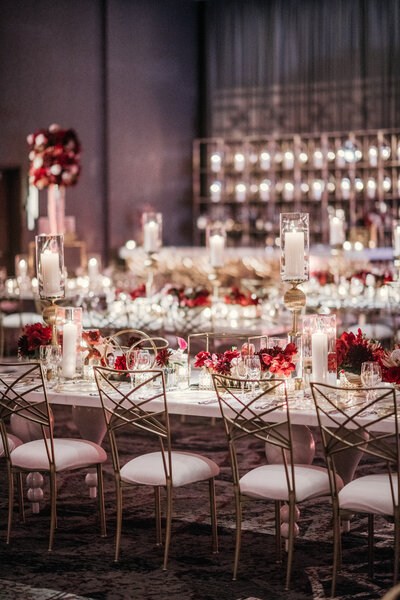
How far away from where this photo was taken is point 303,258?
4.30 meters

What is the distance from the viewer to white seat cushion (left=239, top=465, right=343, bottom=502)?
367cm

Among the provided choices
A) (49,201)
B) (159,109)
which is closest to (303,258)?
(49,201)

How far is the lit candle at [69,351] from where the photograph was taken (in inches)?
181

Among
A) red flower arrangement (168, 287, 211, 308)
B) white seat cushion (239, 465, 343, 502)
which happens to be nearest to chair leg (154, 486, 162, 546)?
white seat cushion (239, 465, 343, 502)

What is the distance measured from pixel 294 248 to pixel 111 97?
8.43m

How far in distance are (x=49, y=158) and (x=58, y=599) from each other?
22.6 feet

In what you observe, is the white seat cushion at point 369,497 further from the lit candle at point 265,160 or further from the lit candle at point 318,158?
the lit candle at point 265,160

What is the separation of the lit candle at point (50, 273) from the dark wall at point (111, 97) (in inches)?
237

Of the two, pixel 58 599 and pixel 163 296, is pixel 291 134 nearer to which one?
pixel 163 296

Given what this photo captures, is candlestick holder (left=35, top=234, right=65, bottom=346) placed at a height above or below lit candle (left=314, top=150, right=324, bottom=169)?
below

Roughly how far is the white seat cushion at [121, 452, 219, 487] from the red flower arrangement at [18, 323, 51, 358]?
104 cm

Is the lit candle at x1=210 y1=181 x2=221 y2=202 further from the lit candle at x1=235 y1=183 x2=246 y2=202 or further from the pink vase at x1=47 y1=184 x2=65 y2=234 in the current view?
the pink vase at x1=47 y1=184 x2=65 y2=234

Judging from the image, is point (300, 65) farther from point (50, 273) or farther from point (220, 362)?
point (220, 362)

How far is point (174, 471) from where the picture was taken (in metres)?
3.91
